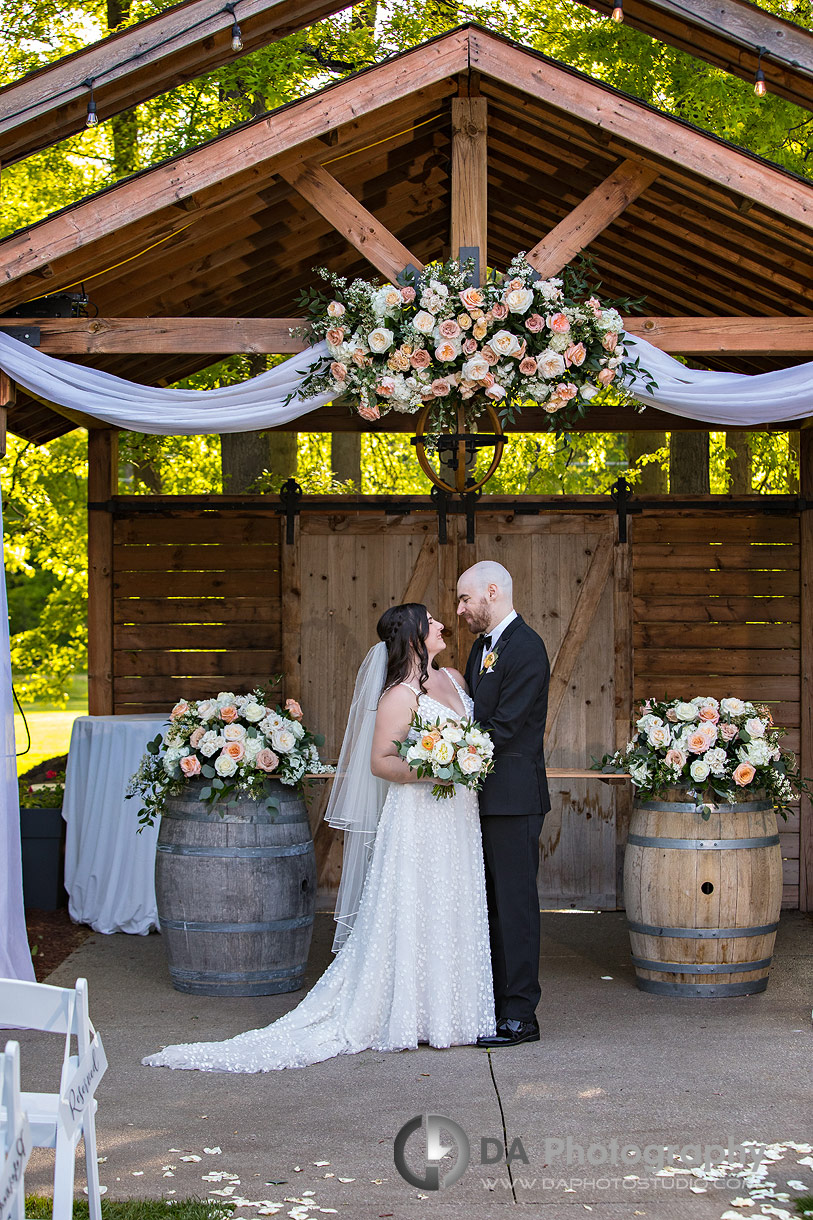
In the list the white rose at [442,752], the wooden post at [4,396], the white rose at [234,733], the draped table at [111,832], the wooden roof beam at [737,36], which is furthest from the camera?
the draped table at [111,832]

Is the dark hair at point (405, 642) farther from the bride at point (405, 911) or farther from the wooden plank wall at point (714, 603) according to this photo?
the wooden plank wall at point (714, 603)

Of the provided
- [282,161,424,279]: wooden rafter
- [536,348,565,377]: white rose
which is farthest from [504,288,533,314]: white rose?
[282,161,424,279]: wooden rafter

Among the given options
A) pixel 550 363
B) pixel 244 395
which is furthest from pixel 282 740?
pixel 550 363

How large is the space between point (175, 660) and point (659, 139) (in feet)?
13.8

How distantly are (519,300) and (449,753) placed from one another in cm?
204

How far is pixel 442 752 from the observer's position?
5242mm

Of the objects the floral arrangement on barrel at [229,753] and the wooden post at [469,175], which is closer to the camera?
the wooden post at [469,175]

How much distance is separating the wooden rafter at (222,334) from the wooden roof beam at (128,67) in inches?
86.6

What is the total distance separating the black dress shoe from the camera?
17.5 ft

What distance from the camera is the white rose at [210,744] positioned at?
238 inches

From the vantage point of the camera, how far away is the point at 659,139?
5.65 metres

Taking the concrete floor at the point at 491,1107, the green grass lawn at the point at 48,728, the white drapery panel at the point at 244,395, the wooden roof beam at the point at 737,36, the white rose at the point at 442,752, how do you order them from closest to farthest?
the concrete floor at the point at 491,1107 → the white rose at the point at 442,752 → the white drapery panel at the point at 244,395 → the wooden roof beam at the point at 737,36 → the green grass lawn at the point at 48,728

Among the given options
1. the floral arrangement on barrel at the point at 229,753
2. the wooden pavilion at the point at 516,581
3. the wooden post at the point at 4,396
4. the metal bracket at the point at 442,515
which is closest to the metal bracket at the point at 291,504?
the wooden pavilion at the point at 516,581

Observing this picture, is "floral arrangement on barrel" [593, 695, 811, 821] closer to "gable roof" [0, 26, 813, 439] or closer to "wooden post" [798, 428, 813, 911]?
A: "wooden post" [798, 428, 813, 911]
